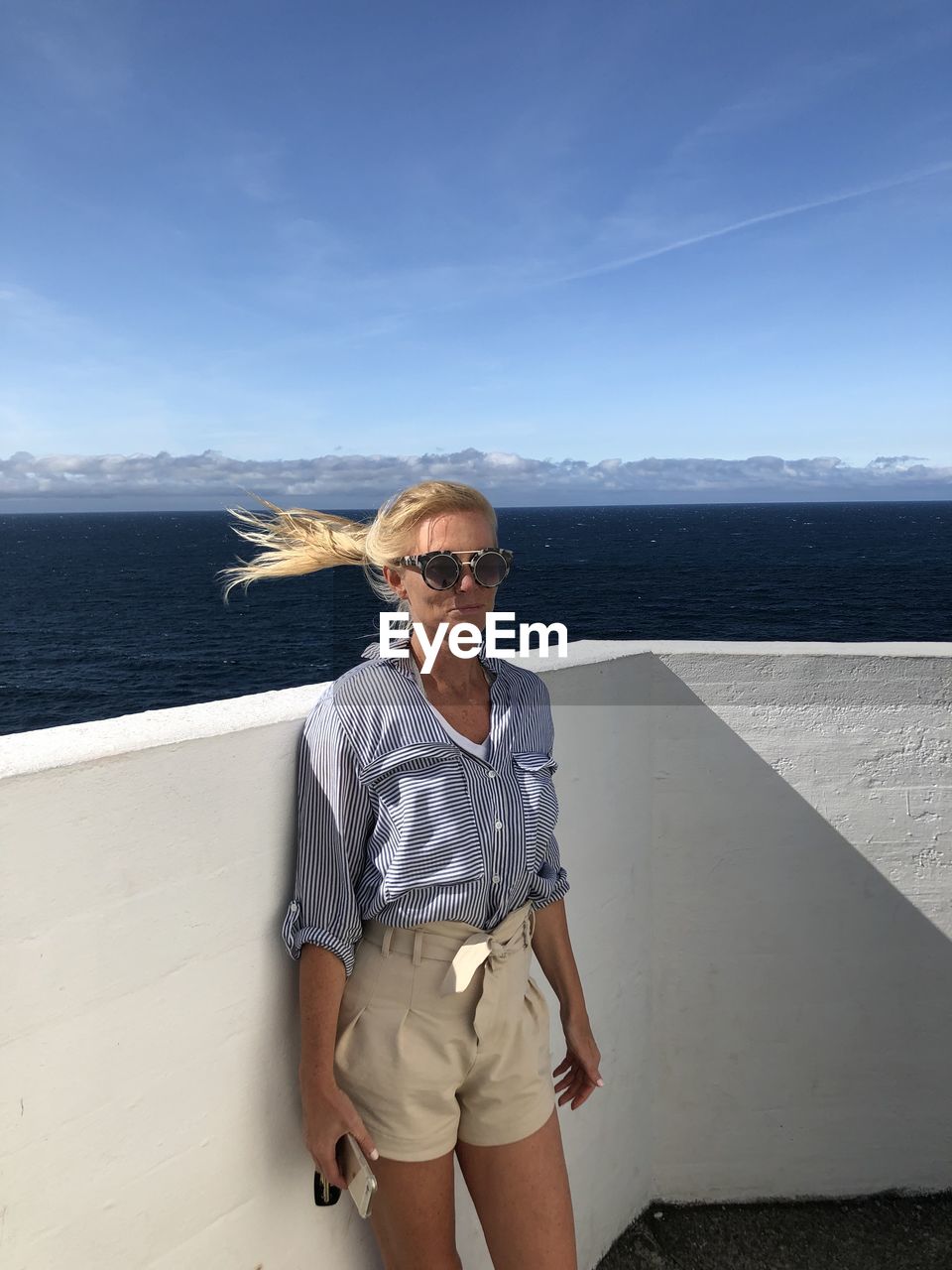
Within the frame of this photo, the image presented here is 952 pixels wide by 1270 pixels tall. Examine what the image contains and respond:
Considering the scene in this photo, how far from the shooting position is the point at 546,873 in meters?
1.67

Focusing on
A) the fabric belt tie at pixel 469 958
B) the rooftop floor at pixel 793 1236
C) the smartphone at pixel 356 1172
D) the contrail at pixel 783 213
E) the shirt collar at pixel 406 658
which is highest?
the contrail at pixel 783 213

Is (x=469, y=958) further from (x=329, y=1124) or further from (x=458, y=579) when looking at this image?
(x=458, y=579)

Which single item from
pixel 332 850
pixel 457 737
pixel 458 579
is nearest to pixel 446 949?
pixel 332 850

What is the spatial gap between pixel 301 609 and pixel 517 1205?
6216 centimetres

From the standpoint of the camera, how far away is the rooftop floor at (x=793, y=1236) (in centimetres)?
243

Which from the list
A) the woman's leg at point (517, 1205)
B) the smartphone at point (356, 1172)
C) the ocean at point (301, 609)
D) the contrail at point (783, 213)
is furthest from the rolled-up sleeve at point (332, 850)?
the contrail at point (783, 213)

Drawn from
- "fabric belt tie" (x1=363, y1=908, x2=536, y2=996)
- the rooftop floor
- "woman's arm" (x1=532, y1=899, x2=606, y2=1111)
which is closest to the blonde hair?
"fabric belt tie" (x1=363, y1=908, x2=536, y2=996)

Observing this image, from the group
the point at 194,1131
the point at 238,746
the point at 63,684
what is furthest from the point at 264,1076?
the point at 63,684

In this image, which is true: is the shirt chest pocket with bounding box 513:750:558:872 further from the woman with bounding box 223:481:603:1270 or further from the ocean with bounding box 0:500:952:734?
the ocean with bounding box 0:500:952:734

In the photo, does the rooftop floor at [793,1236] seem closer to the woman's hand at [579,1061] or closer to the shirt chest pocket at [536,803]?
the woman's hand at [579,1061]

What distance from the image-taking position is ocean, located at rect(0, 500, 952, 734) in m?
42.6

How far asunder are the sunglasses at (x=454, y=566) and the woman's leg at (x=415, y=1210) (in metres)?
0.96

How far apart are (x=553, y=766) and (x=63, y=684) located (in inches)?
1811

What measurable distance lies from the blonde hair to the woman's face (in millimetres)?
18
